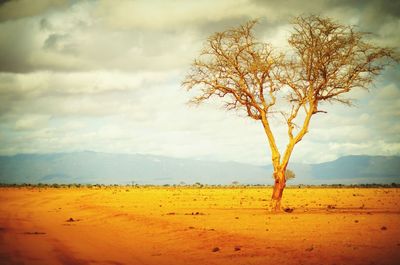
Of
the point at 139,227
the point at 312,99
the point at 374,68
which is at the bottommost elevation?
the point at 139,227

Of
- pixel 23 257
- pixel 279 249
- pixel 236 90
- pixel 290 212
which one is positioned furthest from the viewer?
pixel 236 90

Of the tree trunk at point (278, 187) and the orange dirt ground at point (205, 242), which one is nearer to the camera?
the orange dirt ground at point (205, 242)

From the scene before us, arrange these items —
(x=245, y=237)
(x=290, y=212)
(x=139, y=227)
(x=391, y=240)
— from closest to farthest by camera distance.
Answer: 1. (x=391, y=240)
2. (x=245, y=237)
3. (x=139, y=227)
4. (x=290, y=212)

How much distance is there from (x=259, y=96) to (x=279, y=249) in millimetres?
14655

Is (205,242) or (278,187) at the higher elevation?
(278,187)

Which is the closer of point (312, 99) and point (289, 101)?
point (312, 99)

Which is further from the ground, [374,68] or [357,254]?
[374,68]

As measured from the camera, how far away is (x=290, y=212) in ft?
78.8

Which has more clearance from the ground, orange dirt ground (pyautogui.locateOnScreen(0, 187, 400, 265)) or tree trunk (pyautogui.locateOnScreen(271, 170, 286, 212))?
tree trunk (pyautogui.locateOnScreen(271, 170, 286, 212))

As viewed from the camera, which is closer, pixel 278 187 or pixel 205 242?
Answer: pixel 205 242

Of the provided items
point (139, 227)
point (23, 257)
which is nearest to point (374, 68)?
point (139, 227)

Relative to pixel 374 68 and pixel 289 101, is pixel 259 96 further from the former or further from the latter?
pixel 374 68

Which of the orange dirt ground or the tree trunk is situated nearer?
the orange dirt ground

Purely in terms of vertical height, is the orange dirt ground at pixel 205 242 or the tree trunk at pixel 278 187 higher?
the tree trunk at pixel 278 187
